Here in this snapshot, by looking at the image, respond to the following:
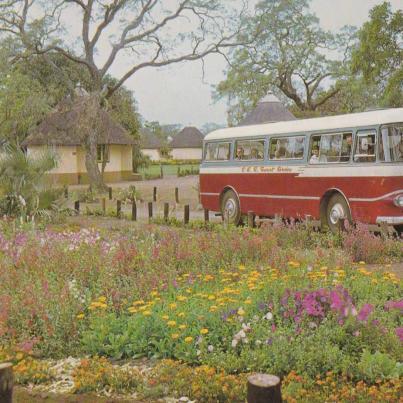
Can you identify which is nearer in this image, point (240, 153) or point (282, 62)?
point (240, 153)

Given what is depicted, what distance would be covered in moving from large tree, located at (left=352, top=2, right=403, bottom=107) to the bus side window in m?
14.2

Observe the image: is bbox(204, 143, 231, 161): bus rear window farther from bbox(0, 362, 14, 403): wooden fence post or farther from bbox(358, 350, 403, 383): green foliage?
bbox(0, 362, 14, 403): wooden fence post

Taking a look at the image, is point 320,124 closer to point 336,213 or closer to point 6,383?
point 336,213

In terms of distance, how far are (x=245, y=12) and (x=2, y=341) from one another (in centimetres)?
3364

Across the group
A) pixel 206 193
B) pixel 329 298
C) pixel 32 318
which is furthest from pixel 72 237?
pixel 206 193

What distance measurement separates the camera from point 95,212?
23578mm

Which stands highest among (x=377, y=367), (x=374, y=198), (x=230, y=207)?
(x=374, y=198)

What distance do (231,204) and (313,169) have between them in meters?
4.32

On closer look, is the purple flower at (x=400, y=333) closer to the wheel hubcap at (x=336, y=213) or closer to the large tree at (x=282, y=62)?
the wheel hubcap at (x=336, y=213)

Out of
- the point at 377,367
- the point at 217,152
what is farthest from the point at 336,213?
the point at 377,367

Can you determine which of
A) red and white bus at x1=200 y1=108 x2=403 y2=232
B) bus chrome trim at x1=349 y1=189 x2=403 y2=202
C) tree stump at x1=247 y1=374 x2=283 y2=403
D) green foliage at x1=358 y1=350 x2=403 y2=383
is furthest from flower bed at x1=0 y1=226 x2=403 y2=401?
bus chrome trim at x1=349 y1=189 x2=403 y2=202

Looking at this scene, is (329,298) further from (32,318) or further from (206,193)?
(206,193)

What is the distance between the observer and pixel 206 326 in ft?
21.5

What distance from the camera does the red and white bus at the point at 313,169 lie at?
15.5 metres
